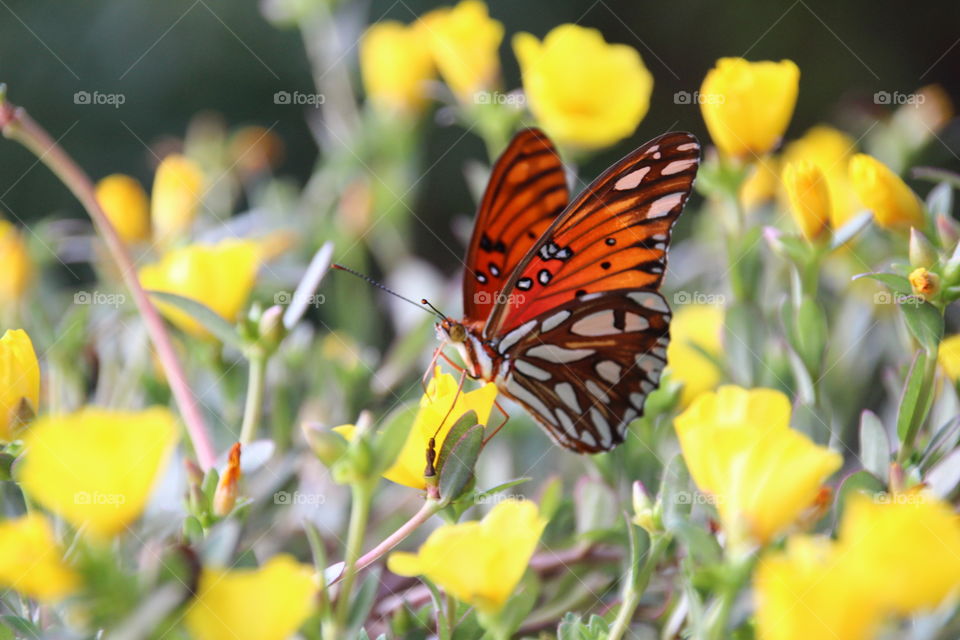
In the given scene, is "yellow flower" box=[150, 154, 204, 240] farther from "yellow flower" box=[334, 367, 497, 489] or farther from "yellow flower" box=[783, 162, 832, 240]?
"yellow flower" box=[783, 162, 832, 240]

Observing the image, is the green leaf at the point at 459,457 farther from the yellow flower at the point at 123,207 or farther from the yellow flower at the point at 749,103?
Result: the yellow flower at the point at 123,207

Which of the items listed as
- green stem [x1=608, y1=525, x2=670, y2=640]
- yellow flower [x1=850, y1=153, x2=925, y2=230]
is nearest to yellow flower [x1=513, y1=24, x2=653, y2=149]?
yellow flower [x1=850, y1=153, x2=925, y2=230]

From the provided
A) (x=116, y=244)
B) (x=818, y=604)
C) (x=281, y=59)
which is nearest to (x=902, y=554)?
(x=818, y=604)

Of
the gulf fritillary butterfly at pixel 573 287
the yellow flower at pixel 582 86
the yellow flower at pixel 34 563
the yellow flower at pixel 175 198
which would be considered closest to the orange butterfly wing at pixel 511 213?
the gulf fritillary butterfly at pixel 573 287

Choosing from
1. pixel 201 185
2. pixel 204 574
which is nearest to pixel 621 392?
pixel 204 574

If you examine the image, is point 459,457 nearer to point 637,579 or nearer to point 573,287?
point 637,579
